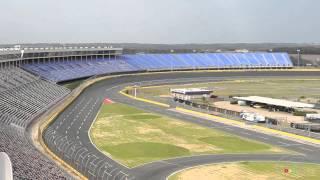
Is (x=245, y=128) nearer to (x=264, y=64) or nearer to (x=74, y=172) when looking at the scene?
(x=74, y=172)

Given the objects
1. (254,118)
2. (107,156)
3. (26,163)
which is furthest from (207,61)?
(26,163)

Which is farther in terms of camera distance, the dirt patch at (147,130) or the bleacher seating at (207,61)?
the bleacher seating at (207,61)

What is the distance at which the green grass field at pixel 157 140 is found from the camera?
49.8 m

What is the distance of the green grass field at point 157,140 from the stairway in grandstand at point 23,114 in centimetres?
874

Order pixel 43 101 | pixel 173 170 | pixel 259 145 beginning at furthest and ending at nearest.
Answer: pixel 43 101, pixel 259 145, pixel 173 170

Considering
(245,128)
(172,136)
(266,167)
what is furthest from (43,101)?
(266,167)

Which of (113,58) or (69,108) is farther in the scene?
(113,58)

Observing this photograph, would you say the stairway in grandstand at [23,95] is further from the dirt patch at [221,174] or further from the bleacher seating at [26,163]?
the dirt patch at [221,174]

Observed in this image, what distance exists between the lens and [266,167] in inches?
1732

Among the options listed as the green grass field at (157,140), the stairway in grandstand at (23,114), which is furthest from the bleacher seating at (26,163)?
the green grass field at (157,140)

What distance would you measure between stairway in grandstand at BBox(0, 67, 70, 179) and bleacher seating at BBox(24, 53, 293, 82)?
79.5ft

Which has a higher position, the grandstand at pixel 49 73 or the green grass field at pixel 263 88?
the grandstand at pixel 49 73

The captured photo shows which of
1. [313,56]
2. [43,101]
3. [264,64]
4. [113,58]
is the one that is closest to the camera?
[43,101]

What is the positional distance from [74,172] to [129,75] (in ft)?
330
